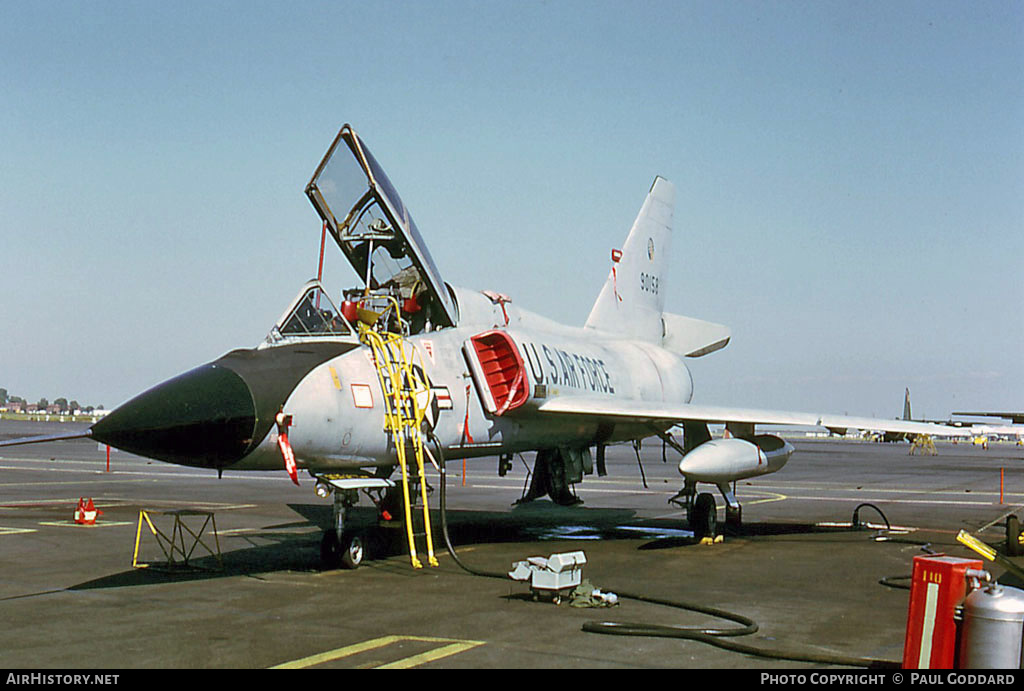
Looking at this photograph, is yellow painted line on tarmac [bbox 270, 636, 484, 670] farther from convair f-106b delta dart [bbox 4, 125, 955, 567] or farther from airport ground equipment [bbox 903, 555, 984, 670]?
airport ground equipment [bbox 903, 555, 984, 670]

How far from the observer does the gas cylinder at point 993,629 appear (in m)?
5.02

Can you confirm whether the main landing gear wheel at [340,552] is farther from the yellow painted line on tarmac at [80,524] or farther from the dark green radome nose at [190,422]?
the yellow painted line on tarmac at [80,524]

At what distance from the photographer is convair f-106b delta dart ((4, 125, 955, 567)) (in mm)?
8789

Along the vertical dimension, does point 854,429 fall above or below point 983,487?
above

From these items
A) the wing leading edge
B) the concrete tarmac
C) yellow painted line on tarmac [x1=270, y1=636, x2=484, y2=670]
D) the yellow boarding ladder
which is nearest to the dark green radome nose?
the concrete tarmac

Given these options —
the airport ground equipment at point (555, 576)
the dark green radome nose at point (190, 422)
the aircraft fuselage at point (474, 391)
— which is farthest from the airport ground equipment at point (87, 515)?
the airport ground equipment at point (555, 576)

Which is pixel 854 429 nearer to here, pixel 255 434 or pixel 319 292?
pixel 319 292

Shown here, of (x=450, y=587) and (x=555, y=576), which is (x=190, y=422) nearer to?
(x=450, y=587)

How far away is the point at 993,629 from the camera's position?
507 cm

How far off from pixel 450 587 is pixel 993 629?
539 centimetres

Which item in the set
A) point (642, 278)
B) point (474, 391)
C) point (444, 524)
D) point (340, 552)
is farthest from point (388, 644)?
point (642, 278)

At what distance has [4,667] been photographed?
19.6 ft
